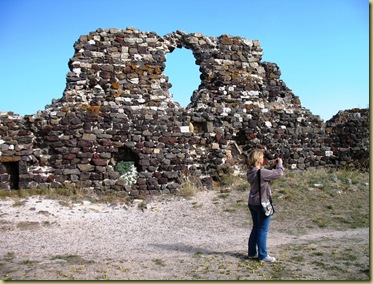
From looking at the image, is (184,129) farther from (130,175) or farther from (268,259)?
(268,259)

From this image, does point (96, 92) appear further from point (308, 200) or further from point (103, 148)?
point (308, 200)

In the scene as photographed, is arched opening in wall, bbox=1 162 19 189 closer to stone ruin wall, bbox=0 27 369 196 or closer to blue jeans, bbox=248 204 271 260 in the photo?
stone ruin wall, bbox=0 27 369 196

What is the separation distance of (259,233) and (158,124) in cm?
606

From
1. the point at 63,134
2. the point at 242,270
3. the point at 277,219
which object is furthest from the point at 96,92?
the point at 242,270

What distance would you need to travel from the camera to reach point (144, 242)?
6789 mm

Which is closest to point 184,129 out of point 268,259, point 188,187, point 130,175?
point 188,187

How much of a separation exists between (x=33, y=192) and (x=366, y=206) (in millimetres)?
7722

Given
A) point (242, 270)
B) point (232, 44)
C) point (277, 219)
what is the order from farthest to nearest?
point (232, 44) → point (277, 219) → point (242, 270)

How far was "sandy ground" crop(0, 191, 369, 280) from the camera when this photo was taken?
15.8 feet

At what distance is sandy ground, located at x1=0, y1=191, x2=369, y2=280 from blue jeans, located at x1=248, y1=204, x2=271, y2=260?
6.4 inches

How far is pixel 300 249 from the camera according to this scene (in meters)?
5.88

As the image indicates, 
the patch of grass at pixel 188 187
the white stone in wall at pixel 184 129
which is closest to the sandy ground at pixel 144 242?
the patch of grass at pixel 188 187

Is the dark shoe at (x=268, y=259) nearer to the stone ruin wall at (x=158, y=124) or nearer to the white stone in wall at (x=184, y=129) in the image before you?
the stone ruin wall at (x=158, y=124)

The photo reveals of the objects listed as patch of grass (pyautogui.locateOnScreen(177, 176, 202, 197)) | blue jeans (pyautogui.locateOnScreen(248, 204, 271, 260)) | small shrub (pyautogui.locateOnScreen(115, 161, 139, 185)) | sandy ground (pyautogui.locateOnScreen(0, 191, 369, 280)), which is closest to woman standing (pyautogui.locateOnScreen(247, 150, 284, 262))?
blue jeans (pyautogui.locateOnScreen(248, 204, 271, 260))
